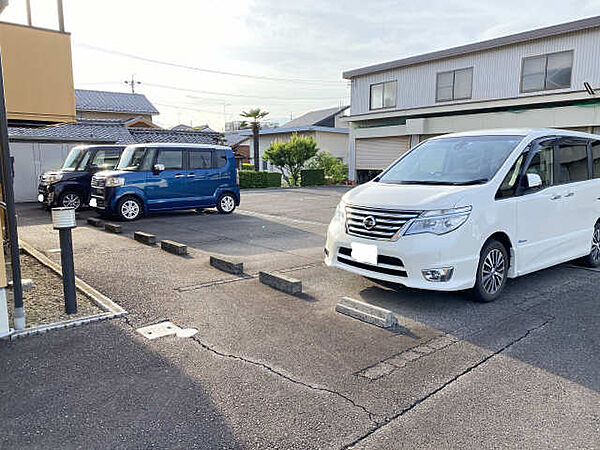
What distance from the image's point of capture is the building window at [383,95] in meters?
24.1

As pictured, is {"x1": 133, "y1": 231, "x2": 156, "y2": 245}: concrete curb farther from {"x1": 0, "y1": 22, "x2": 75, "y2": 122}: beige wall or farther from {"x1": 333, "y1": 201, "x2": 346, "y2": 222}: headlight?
{"x1": 333, "y1": 201, "x2": 346, "y2": 222}: headlight

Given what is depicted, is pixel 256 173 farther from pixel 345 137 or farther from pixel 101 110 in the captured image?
pixel 101 110

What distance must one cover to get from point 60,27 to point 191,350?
360cm

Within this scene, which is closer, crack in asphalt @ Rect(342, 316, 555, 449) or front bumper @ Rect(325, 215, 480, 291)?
crack in asphalt @ Rect(342, 316, 555, 449)

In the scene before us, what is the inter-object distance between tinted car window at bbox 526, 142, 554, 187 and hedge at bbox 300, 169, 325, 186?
20462mm

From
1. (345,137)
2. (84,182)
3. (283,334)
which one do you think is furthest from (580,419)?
(345,137)

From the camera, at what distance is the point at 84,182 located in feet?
39.2

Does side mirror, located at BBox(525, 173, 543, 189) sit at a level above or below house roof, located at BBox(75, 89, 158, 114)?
below

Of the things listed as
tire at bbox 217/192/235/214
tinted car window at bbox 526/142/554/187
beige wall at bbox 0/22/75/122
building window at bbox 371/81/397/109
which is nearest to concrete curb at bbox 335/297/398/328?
tinted car window at bbox 526/142/554/187

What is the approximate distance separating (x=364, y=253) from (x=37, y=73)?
3754 mm

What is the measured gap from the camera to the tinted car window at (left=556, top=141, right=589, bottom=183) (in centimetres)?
545

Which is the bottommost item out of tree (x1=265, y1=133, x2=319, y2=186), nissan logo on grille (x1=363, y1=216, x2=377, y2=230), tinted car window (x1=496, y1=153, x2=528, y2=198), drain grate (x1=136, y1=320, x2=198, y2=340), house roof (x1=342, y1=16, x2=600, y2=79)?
drain grate (x1=136, y1=320, x2=198, y2=340)

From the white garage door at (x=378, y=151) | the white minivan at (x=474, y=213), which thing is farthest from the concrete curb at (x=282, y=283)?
the white garage door at (x=378, y=151)

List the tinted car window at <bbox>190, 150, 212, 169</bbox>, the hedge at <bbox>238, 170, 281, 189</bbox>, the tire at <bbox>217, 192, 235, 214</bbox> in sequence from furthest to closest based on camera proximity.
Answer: the hedge at <bbox>238, 170, 281, 189</bbox> → the tire at <bbox>217, 192, 235, 214</bbox> → the tinted car window at <bbox>190, 150, 212, 169</bbox>
